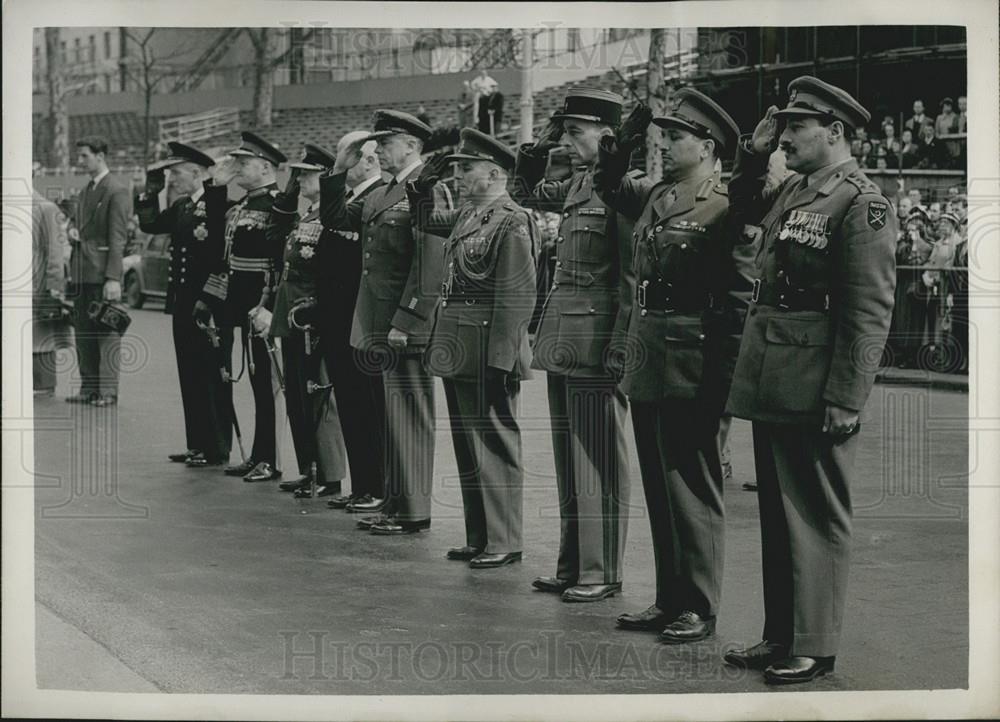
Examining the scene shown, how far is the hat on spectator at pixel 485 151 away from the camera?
22.5 ft

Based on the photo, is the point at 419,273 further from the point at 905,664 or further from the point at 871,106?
the point at 905,664

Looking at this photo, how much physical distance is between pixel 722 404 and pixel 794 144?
961 millimetres

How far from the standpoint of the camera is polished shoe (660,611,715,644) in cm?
582

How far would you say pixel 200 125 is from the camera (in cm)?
742

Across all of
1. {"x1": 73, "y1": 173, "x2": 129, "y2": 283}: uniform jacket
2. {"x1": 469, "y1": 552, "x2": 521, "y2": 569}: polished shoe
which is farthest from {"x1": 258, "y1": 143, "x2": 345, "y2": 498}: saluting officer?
{"x1": 469, "y1": 552, "x2": 521, "y2": 569}: polished shoe

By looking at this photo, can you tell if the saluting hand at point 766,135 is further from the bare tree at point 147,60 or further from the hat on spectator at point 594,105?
the bare tree at point 147,60

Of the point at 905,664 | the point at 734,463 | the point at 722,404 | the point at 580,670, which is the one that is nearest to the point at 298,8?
the point at 722,404

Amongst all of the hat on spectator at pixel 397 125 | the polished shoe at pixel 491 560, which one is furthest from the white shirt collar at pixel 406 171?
the polished shoe at pixel 491 560

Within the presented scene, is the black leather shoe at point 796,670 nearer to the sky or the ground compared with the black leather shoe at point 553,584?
nearer to the ground

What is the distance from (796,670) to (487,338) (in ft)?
6.71

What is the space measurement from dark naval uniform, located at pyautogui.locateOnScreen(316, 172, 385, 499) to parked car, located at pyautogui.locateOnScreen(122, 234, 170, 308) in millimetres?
783

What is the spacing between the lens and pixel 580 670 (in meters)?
5.68

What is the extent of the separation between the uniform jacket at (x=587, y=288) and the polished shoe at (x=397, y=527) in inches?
57.2

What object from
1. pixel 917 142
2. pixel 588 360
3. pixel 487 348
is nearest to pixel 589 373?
pixel 588 360
